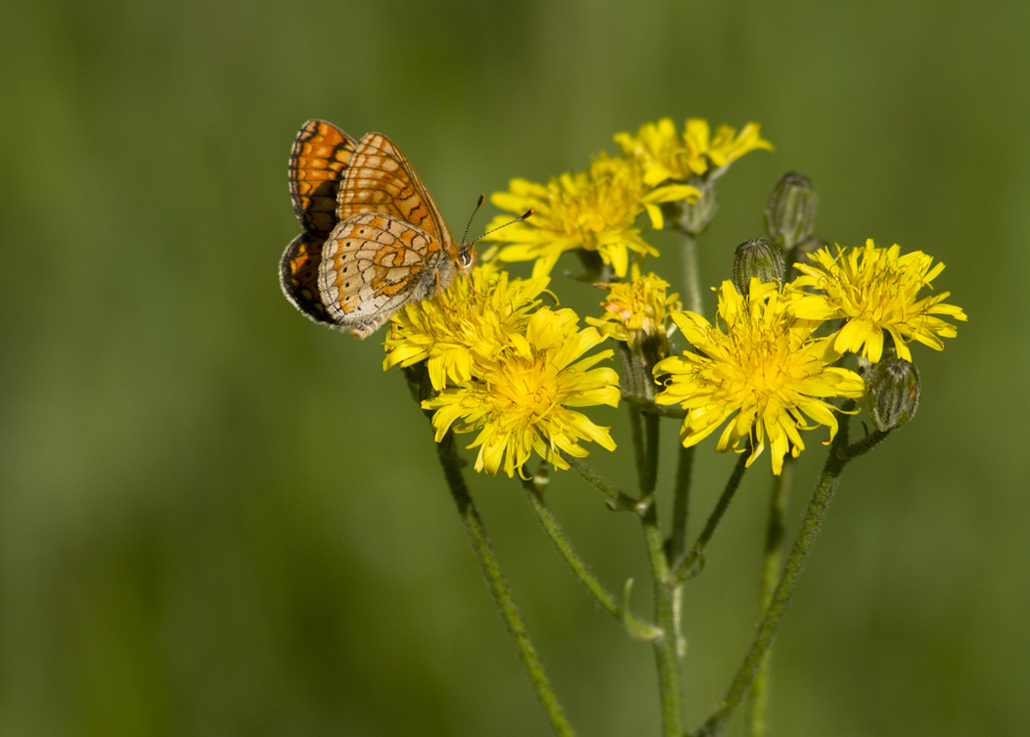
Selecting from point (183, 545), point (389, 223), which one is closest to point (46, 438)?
point (183, 545)

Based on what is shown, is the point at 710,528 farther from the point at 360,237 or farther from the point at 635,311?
the point at 360,237

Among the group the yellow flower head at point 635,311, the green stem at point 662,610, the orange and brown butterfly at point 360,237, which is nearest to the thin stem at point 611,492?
the green stem at point 662,610

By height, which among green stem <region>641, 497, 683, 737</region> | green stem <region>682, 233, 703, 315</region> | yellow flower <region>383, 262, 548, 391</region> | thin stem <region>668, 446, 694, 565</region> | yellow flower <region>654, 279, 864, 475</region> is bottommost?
green stem <region>641, 497, 683, 737</region>

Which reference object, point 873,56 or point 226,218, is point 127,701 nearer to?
point 226,218

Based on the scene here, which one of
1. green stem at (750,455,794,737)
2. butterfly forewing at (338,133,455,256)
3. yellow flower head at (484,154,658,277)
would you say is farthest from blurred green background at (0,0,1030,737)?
butterfly forewing at (338,133,455,256)

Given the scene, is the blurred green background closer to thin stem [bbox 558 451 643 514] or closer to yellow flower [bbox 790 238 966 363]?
thin stem [bbox 558 451 643 514]

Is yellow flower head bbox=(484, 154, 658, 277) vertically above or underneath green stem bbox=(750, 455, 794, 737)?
above
